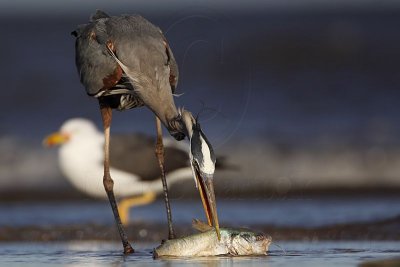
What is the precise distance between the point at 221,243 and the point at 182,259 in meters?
0.30

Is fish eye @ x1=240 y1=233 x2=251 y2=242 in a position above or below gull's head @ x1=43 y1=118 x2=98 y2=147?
below

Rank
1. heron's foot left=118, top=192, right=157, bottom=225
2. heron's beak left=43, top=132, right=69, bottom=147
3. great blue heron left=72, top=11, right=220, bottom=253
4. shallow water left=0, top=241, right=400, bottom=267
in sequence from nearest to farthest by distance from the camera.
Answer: shallow water left=0, top=241, right=400, bottom=267 < great blue heron left=72, top=11, right=220, bottom=253 < heron's foot left=118, top=192, right=157, bottom=225 < heron's beak left=43, top=132, right=69, bottom=147

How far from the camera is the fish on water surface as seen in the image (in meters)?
7.89

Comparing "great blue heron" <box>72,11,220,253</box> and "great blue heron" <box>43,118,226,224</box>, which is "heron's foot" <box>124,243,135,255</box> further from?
"great blue heron" <box>43,118,226,224</box>

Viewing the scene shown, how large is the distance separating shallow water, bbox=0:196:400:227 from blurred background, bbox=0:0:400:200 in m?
0.74

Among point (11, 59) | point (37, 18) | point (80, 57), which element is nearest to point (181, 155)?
point (80, 57)

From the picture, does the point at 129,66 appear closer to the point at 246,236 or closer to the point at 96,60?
the point at 96,60

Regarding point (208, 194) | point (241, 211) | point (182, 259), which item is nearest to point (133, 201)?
point (241, 211)

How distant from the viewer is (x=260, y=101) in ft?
59.4

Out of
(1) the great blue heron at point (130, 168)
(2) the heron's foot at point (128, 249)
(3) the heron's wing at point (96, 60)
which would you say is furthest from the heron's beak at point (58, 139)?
(2) the heron's foot at point (128, 249)

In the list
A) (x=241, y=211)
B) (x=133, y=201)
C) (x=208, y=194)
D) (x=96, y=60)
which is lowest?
Answer: (x=208, y=194)

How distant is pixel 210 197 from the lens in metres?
7.54

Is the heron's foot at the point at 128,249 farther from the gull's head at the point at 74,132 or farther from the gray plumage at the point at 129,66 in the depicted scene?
the gull's head at the point at 74,132

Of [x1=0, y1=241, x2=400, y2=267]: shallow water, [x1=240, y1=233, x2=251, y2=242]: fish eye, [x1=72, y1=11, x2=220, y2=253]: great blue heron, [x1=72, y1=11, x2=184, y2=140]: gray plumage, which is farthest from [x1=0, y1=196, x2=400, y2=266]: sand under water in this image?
[x1=72, y1=11, x2=184, y2=140]: gray plumage
